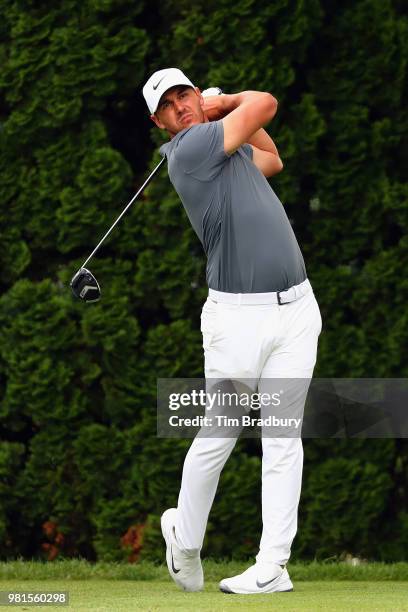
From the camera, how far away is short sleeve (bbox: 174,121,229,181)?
15.9ft

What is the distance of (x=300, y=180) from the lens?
6.80 meters

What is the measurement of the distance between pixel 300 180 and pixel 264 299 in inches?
79.5

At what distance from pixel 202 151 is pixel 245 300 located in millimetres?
554

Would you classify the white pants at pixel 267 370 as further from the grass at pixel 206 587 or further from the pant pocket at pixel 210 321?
the grass at pixel 206 587

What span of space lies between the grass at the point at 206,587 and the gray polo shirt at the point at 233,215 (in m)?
1.12

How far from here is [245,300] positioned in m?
4.91

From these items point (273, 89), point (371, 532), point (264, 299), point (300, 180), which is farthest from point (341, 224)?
point (264, 299)

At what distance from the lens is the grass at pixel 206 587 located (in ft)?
14.8

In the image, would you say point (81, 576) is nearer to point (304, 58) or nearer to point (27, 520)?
point (27, 520)

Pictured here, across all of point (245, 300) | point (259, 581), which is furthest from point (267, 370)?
point (259, 581)

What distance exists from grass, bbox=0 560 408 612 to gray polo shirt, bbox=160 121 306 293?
43.9 inches

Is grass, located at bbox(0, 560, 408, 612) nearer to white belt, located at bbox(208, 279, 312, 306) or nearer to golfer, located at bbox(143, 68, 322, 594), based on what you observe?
golfer, located at bbox(143, 68, 322, 594)

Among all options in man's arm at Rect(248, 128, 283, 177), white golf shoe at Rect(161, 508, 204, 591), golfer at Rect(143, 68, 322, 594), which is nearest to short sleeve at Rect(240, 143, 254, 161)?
man's arm at Rect(248, 128, 283, 177)

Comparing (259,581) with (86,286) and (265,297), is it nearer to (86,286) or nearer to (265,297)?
(265,297)
